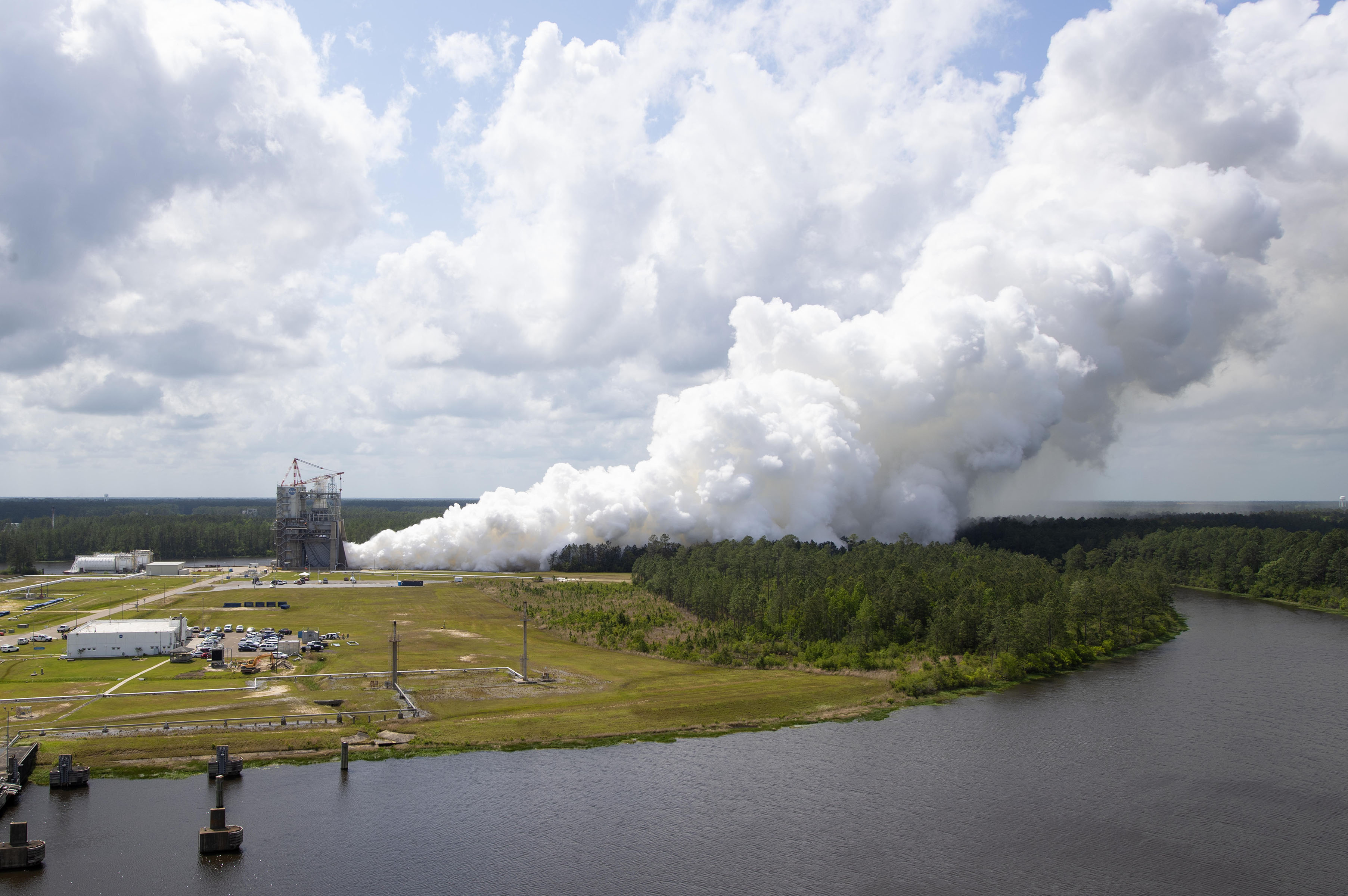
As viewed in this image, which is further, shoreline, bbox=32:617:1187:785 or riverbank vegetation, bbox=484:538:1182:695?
riverbank vegetation, bbox=484:538:1182:695

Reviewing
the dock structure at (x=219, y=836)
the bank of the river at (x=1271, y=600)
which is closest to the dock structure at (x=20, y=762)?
the dock structure at (x=219, y=836)

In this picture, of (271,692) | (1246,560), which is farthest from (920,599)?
(1246,560)

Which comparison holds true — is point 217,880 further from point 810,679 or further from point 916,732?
point 810,679

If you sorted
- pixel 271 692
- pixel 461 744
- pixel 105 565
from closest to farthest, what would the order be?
pixel 461 744
pixel 271 692
pixel 105 565

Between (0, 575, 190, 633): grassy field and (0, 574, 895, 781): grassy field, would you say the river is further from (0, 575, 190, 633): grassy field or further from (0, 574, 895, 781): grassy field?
(0, 575, 190, 633): grassy field

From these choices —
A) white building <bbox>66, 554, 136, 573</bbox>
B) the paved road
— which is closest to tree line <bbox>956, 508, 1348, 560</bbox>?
the paved road

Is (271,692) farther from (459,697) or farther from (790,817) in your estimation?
(790,817)

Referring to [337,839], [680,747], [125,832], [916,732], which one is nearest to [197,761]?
[125,832]
